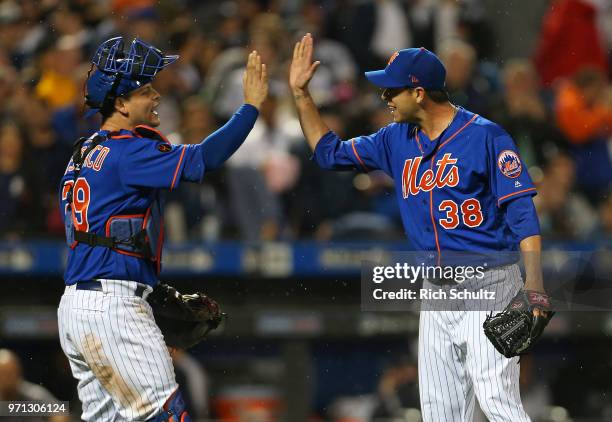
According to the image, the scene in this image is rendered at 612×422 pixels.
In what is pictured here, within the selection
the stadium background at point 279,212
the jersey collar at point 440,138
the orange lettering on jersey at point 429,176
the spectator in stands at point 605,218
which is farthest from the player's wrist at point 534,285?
the spectator in stands at point 605,218

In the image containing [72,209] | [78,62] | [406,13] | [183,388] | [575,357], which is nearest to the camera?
[72,209]

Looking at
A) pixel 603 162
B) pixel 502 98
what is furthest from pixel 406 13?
pixel 603 162

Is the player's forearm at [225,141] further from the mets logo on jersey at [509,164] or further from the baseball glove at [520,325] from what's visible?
the baseball glove at [520,325]

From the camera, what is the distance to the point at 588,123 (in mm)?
8875

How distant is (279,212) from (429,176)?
322 centimetres

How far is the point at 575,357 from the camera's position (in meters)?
8.24

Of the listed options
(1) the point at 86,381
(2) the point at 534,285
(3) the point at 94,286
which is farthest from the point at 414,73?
(1) the point at 86,381

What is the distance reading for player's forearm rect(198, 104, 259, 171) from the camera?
15.8ft

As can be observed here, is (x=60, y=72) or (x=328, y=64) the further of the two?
(x=328, y=64)

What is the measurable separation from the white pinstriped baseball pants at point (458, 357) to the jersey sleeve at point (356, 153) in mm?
697

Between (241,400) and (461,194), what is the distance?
3637 mm

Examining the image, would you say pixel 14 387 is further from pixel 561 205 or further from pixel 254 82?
pixel 561 205

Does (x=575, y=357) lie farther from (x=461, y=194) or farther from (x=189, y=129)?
(x=461, y=194)

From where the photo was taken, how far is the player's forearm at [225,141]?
4801mm
